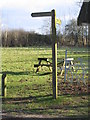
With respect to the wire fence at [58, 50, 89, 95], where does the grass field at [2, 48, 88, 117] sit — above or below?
below

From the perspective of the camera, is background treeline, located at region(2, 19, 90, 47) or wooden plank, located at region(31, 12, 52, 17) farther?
background treeline, located at region(2, 19, 90, 47)

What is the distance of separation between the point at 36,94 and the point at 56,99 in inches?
20.1

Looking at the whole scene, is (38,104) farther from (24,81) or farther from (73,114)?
(24,81)

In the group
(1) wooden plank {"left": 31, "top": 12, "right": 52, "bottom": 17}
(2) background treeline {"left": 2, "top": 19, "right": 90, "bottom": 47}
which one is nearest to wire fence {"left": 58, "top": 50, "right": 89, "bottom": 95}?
(2) background treeline {"left": 2, "top": 19, "right": 90, "bottom": 47}

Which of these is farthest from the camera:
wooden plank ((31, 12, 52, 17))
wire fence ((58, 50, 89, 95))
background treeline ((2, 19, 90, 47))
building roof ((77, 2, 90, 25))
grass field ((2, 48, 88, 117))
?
wire fence ((58, 50, 89, 95))

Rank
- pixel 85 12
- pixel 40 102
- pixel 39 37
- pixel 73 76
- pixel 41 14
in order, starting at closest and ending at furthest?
pixel 85 12, pixel 41 14, pixel 40 102, pixel 39 37, pixel 73 76

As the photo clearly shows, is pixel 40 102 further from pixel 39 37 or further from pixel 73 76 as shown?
pixel 73 76

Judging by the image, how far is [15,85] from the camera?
4551mm

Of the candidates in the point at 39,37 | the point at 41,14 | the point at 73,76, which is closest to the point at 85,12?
the point at 41,14

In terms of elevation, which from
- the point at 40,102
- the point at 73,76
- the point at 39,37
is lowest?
the point at 40,102

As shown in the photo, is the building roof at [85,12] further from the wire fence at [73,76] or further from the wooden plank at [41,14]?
the wire fence at [73,76]

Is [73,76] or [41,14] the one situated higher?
[41,14]

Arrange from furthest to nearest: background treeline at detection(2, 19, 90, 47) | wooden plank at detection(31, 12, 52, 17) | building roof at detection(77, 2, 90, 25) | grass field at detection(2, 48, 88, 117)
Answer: background treeline at detection(2, 19, 90, 47)
wooden plank at detection(31, 12, 52, 17)
grass field at detection(2, 48, 88, 117)
building roof at detection(77, 2, 90, 25)

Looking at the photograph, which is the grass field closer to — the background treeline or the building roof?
the background treeline
